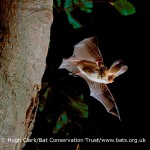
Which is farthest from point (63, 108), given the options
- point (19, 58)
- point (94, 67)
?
point (19, 58)

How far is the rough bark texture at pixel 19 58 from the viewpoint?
0.86 meters

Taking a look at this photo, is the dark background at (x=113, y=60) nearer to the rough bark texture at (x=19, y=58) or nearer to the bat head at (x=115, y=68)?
the bat head at (x=115, y=68)

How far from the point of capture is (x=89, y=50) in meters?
1.35

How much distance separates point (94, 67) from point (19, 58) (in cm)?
43

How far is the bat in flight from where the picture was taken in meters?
1.17

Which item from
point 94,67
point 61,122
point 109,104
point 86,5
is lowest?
point 61,122

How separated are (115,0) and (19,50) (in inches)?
39.6

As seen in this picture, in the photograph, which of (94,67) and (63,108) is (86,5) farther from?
(63,108)

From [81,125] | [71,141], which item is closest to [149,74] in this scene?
[81,125]

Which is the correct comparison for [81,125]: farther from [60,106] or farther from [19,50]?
[19,50]

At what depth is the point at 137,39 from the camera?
2346mm

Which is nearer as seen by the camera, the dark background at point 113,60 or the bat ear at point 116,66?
the bat ear at point 116,66

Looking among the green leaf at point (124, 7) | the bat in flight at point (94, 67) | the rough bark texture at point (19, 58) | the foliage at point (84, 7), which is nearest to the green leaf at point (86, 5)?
the foliage at point (84, 7)

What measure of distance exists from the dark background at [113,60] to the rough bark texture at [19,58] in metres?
1.25
